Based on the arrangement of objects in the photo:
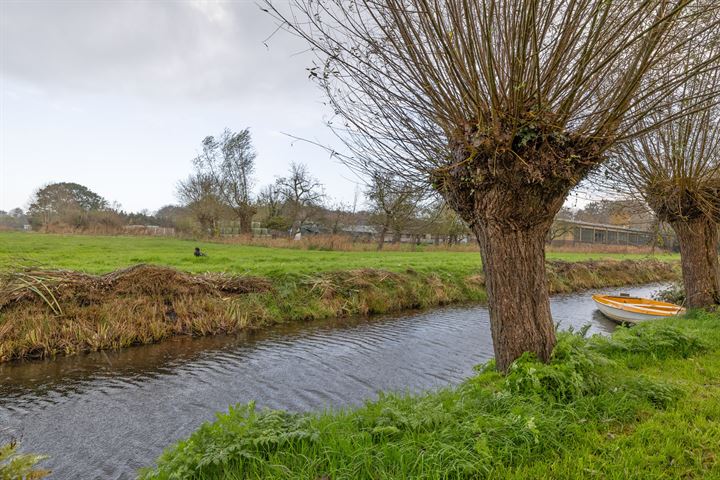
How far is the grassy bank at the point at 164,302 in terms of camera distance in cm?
835

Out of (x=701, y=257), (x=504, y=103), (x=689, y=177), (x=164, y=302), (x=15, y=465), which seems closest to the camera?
(x=15, y=465)

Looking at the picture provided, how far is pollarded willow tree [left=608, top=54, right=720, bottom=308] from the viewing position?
7012 mm

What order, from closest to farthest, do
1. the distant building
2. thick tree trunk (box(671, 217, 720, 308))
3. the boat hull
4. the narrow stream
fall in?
the narrow stream, thick tree trunk (box(671, 217, 720, 308)), the boat hull, the distant building

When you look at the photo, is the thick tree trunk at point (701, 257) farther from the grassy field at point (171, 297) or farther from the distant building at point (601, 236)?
the distant building at point (601, 236)

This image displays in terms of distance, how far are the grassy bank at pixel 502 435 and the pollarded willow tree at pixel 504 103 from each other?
0.80 meters

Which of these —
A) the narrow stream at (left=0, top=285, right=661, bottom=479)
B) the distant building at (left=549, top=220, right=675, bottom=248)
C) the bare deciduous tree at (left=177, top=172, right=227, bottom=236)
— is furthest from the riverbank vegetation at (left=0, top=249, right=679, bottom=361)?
the distant building at (left=549, top=220, right=675, bottom=248)

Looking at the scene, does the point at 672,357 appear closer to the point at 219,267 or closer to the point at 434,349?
the point at 434,349

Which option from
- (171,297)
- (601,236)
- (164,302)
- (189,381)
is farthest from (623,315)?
(601,236)

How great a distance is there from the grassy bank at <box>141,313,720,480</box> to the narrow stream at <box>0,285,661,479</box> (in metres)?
2.09

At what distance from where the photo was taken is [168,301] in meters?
10.3

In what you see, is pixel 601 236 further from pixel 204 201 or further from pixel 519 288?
pixel 519 288

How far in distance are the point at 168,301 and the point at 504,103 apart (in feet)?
31.6

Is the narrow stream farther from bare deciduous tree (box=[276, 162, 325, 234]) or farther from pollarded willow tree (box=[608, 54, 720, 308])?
bare deciduous tree (box=[276, 162, 325, 234])

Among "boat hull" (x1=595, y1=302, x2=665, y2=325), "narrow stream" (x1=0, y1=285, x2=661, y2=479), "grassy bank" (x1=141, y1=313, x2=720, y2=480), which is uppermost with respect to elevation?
"grassy bank" (x1=141, y1=313, x2=720, y2=480)
